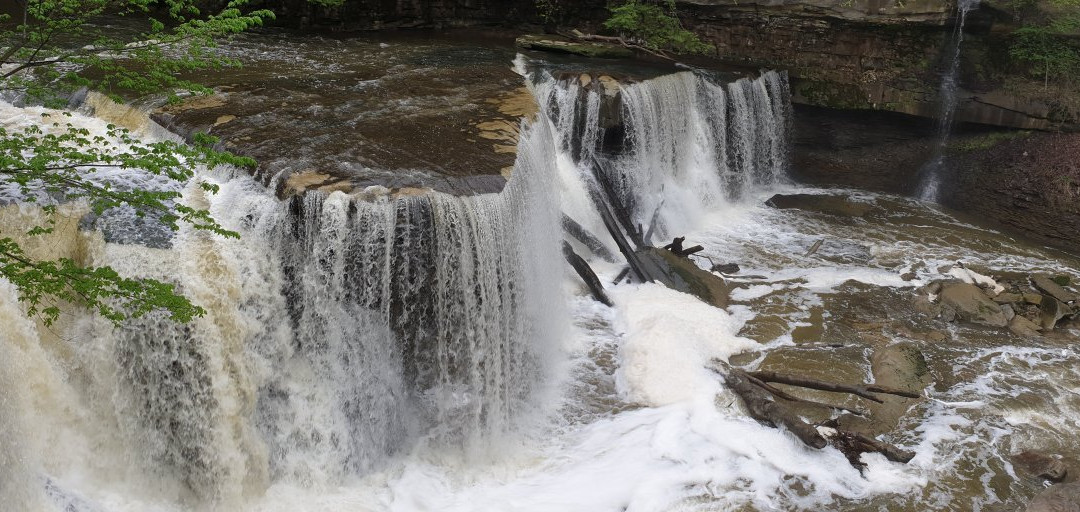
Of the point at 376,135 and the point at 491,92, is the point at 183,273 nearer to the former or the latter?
the point at 376,135

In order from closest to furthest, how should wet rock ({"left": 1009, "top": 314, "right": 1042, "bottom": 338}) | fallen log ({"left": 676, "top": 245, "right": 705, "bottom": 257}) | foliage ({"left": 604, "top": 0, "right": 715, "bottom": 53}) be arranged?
1. wet rock ({"left": 1009, "top": 314, "right": 1042, "bottom": 338})
2. fallen log ({"left": 676, "top": 245, "right": 705, "bottom": 257})
3. foliage ({"left": 604, "top": 0, "right": 715, "bottom": 53})

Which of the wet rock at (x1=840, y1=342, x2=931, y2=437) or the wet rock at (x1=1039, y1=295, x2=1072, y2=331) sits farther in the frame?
the wet rock at (x1=1039, y1=295, x2=1072, y2=331)

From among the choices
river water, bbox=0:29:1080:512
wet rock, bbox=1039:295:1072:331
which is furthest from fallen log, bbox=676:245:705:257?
wet rock, bbox=1039:295:1072:331

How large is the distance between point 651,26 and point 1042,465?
9391 millimetres

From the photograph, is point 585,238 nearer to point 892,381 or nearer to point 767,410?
point 767,410

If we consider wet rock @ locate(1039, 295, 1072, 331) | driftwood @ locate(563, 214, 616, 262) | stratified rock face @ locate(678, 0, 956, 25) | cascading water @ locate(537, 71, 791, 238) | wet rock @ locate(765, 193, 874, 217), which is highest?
stratified rock face @ locate(678, 0, 956, 25)

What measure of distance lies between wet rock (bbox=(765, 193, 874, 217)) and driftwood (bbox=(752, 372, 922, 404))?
5588mm

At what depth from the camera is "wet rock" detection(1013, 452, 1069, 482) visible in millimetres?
6402

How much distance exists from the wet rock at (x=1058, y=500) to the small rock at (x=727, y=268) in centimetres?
452

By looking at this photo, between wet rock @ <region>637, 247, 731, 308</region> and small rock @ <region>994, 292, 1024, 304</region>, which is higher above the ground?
wet rock @ <region>637, 247, 731, 308</region>

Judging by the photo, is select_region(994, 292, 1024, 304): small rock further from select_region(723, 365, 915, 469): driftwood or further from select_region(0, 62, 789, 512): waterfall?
select_region(0, 62, 789, 512): waterfall

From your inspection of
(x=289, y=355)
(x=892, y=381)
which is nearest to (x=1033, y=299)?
(x=892, y=381)

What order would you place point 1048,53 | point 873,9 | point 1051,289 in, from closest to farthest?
point 1051,289
point 1048,53
point 873,9

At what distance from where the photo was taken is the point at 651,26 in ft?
44.7
